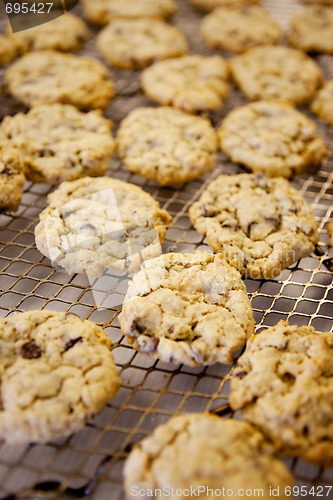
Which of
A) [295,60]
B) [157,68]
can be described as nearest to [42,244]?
[157,68]

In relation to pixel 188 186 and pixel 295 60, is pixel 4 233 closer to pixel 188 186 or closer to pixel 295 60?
pixel 188 186

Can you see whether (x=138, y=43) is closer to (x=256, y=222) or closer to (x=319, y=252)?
(x=256, y=222)

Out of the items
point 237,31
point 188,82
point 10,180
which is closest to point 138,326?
point 10,180

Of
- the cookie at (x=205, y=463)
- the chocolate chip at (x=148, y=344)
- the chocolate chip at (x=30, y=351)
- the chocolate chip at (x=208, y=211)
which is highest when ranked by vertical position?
the chocolate chip at (x=30, y=351)

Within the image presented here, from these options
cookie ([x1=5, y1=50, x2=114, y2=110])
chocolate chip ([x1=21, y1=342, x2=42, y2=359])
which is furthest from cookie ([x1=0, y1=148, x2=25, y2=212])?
chocolate chip ([x1=21, y1=342, x2=42, y2=359])

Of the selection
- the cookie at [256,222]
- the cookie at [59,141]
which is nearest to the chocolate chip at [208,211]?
the cookie at [256,222]

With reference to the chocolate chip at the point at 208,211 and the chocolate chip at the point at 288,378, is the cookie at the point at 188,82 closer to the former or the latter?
the chocolate chip at the point at 208,211

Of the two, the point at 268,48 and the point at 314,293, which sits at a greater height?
A: the point at 268,48
